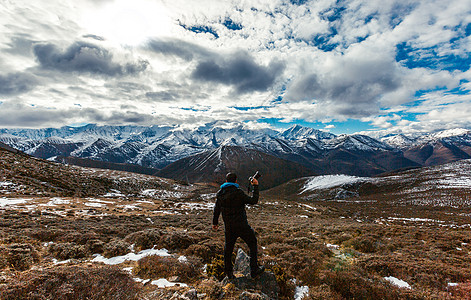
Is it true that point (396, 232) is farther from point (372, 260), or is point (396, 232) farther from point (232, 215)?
point (232, 215)

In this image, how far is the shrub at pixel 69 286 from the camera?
4.30m

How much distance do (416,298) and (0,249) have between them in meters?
15.1

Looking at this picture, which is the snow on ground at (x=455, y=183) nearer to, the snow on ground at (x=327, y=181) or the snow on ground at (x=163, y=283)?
the snow on ground at (x=327, y=181)

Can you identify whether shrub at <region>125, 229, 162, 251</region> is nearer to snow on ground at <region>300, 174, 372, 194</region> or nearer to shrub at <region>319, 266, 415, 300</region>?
shrub at <region>319, 266, 415, 300</region>

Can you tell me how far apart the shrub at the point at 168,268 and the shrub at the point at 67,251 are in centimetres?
365

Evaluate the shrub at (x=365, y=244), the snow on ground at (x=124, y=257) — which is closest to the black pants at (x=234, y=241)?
the snow on ground at (x=124, y=257)

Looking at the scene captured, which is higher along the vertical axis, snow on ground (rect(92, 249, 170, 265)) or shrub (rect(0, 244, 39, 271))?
shrub (rect(0, 244, 39, 271))

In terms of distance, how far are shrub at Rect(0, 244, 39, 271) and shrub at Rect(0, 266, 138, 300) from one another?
104 inches

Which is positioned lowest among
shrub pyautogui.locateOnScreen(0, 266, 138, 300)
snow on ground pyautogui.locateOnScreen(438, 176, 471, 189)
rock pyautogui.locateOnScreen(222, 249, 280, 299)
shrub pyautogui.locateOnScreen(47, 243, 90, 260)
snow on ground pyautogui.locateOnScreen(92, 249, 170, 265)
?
snow on ground pyautogui.locateOnScreen(438, 176, 471, 189)

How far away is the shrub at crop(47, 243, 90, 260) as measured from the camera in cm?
845

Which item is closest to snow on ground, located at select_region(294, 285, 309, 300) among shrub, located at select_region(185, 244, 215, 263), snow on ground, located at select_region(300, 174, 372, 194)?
shrub, located at select_region(185, 244, 215, 263)

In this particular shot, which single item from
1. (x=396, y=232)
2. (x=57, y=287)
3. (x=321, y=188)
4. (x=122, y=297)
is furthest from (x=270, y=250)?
(x=321, y=188)

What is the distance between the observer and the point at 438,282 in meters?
6.92

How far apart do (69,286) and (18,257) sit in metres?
4.91
